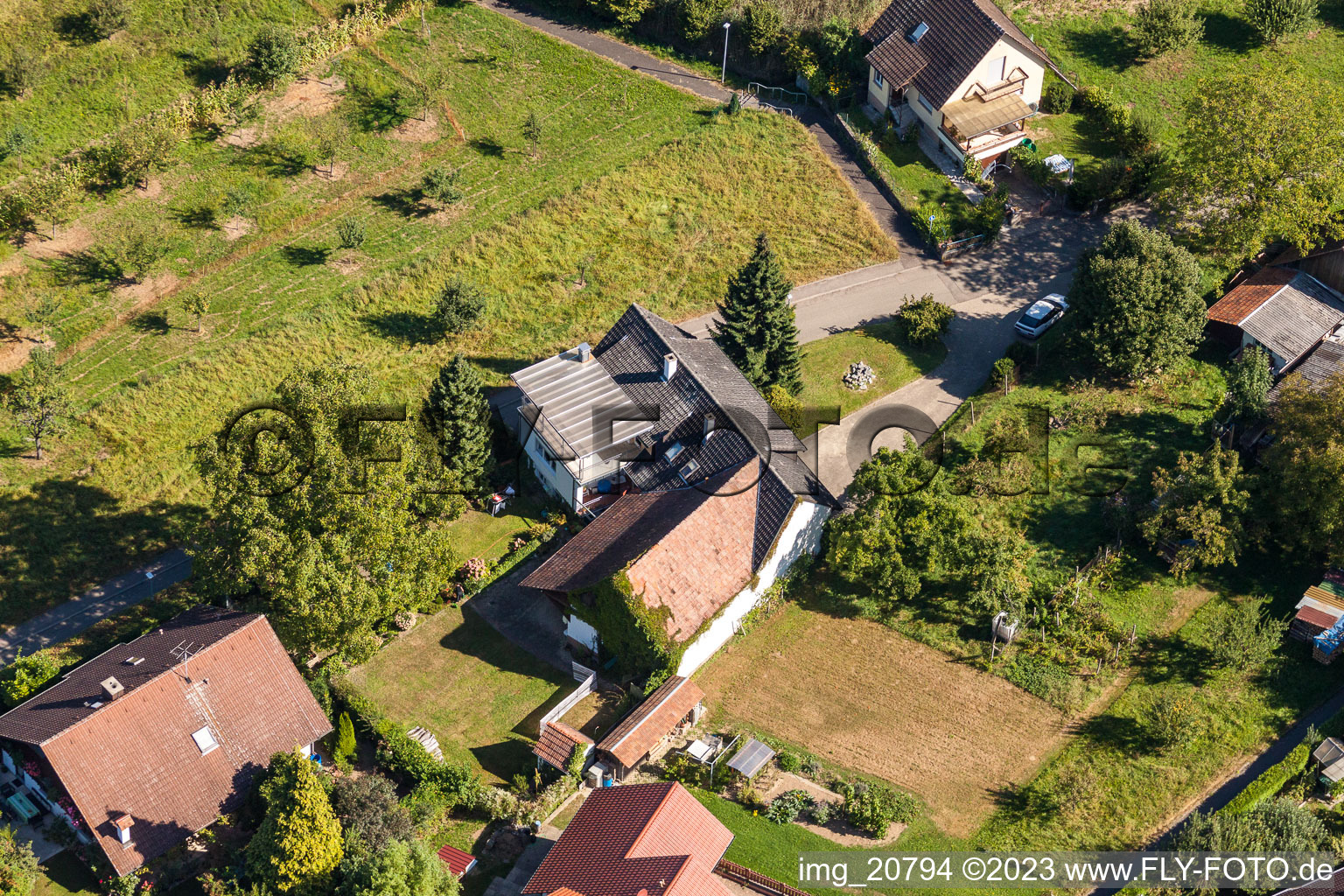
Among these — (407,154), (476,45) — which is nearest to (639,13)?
(476,45)

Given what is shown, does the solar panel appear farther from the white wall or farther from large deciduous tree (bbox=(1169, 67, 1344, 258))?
large deciduous tree (bbox=(1169, 67, 1344, 258))

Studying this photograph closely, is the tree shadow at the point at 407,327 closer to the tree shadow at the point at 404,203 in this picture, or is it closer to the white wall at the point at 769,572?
the tree shadow at the point at 404,203

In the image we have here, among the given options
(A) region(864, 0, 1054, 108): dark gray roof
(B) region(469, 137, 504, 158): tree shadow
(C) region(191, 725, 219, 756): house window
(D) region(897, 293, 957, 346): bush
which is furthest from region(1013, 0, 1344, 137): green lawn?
(C) region(191, 725, 219, 756): house window

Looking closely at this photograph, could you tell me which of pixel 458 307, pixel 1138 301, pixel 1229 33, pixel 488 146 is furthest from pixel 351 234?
pixel 1229 33

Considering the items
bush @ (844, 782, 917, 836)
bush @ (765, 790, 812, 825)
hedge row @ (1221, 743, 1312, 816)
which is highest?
bush @ (765, 790, 812, 825)

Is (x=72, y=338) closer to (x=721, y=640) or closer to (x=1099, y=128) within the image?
(x=721, y=640)

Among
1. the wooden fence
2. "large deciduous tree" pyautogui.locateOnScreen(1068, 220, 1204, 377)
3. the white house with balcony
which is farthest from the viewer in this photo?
the white house with balcony
